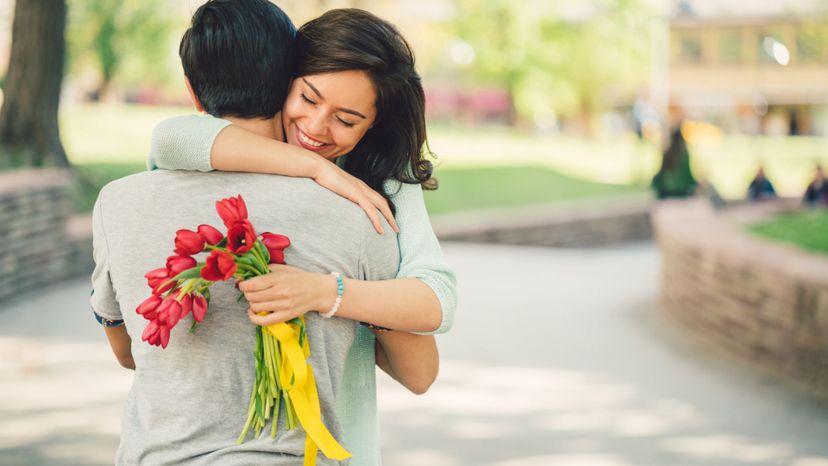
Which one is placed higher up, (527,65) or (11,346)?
(11,346)

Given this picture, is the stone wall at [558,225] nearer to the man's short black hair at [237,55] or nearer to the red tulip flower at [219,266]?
the man's short black hair at [237,55]

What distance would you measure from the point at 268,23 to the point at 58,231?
307 inches

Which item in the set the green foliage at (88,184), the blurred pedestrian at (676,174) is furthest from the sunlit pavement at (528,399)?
the blurred pedestrian at (676,174)

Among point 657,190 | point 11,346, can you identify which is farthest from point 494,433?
point 657,190

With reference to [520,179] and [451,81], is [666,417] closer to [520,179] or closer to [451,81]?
[520,179]

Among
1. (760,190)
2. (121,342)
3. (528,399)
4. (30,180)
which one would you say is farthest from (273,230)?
(760,190)

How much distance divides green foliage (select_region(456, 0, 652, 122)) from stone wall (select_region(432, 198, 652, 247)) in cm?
2665

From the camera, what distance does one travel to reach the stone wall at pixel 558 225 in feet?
46.3

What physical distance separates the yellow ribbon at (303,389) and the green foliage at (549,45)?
41.4 metres

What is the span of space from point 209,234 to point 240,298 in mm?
141

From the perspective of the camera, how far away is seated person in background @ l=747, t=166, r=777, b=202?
1573cm

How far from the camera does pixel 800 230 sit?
8516 mm

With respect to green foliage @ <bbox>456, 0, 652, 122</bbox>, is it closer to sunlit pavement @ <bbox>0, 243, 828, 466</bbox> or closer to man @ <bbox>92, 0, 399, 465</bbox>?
sunlit pavement @ <bbox>0, 243, 828, 466</bbox>

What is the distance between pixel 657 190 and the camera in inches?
599
